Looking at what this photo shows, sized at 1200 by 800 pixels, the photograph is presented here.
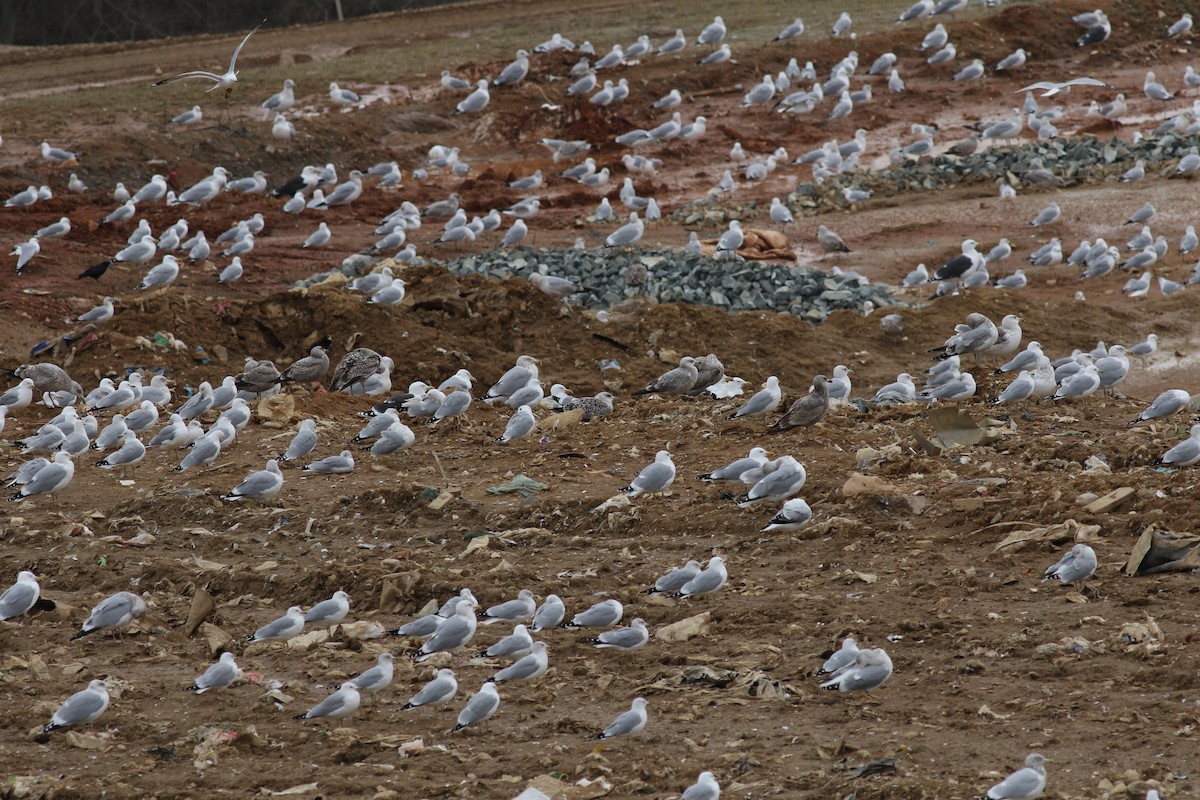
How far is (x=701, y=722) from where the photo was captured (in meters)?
7.90

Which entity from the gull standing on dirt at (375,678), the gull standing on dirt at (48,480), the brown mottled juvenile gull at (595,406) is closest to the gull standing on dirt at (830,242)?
the brown mottled juvenile gull at (595,406)

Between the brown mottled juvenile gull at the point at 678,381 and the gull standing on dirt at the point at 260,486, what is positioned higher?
the gull standing on dirt at the point at 260,486

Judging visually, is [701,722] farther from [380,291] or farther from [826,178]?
[826,178]

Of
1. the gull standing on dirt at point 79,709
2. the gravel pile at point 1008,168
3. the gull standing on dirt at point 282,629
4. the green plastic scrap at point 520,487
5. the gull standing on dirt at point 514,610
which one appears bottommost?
the gravel pile at point 1008,168

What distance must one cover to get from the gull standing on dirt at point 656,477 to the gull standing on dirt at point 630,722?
160 inches

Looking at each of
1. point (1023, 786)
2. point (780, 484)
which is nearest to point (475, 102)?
point (780, 484)

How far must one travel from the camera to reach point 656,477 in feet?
38.0

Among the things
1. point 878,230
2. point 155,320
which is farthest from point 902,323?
point 155,320

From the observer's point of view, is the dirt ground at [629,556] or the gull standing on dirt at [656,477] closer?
the dirt ground at [629,556]

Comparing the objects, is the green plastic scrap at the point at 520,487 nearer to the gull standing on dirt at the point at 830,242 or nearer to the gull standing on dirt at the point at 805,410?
the gull standing on dirt at the point at 805,410

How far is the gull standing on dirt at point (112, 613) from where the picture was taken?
955 centimetres

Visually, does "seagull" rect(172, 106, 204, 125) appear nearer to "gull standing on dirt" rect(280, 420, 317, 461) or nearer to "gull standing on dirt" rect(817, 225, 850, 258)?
"gull standing on dirt" rect(817, 225, 850, 258)

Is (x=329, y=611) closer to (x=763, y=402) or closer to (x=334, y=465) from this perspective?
(x=334, y=465)

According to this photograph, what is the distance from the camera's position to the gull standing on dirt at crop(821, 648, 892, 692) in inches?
309
